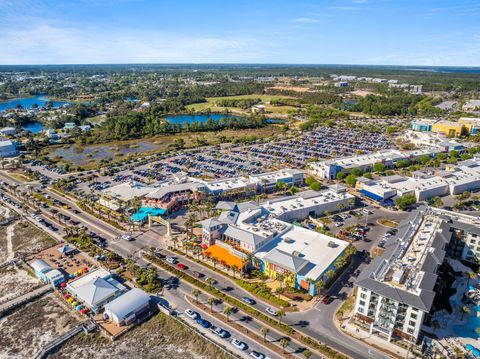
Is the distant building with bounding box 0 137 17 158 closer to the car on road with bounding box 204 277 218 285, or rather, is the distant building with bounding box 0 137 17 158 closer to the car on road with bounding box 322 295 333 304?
the car on road with bounding box 204 277 218 285

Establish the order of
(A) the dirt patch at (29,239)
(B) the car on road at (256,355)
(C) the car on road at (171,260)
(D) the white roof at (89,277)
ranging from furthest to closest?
1. (A) the dirt patch at (29,239)
2. (C) the car on road at (171,260)
3. (D) the white roof at (89,277)
4. (B) the car on road at (256,355)

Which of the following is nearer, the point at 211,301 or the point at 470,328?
the point at 470,328

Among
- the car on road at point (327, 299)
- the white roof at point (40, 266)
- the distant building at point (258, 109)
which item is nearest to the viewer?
the car on road at point (327, 299)

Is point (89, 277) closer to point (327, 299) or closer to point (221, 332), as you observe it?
point (221, 332)

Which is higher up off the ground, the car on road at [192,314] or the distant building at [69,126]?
the distant building at [69,126]

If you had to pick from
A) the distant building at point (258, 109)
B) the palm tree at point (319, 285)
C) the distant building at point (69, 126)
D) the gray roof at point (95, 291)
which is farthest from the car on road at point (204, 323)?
the distant building at point (258, 109)

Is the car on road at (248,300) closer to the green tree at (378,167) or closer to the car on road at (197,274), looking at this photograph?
the car on road at (197,274)

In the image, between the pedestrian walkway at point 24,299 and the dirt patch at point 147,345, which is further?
the pedestrian walkway at point 24,299

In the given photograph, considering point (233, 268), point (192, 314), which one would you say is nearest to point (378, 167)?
point (233, 268)
